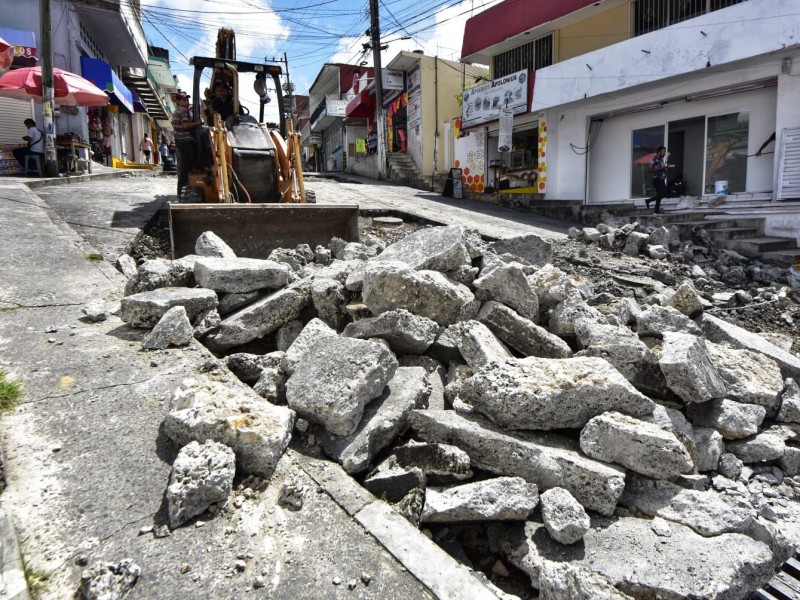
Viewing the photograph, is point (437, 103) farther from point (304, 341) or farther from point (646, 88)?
point (304, 341)

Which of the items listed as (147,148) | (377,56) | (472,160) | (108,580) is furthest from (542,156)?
(147,148)

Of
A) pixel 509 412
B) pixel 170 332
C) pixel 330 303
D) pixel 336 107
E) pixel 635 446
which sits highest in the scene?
pixel 336 107

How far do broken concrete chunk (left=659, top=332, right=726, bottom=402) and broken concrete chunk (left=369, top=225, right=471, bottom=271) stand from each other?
1.53m

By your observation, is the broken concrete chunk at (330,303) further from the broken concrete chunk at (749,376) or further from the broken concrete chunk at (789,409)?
the broken concrete chunk at (789,409)

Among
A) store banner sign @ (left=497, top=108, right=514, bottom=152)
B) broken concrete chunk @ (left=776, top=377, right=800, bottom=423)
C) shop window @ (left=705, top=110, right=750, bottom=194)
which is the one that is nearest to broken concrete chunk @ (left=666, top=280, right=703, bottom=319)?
broken concrete chunk @ (left=776, top=377, right=800, bottom=423)

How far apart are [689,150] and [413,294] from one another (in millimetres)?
10924

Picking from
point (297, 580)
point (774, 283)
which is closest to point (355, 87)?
point (774, 283)

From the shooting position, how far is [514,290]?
3.61m

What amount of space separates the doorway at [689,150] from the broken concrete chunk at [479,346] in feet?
34.3

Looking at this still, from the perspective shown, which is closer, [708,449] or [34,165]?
[708,449]

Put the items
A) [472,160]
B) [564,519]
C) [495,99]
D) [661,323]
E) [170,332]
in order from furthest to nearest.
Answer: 1. [472,160]
2. [495,99]
3. [661,323]
4. [170,332]
5. [564,519]

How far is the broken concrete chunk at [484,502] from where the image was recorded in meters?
2.10

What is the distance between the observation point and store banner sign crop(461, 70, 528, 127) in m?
14.7

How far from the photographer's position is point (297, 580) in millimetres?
1681
